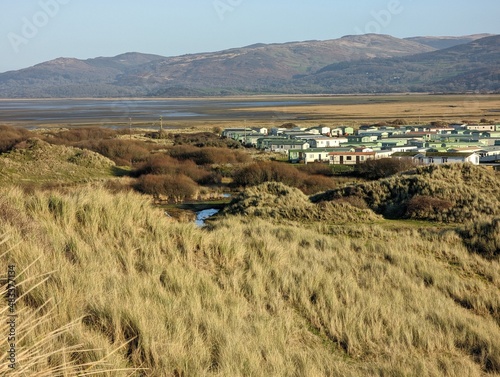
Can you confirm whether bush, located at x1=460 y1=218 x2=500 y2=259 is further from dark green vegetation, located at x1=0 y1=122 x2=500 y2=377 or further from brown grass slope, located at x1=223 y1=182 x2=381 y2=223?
brown grass slope, located at x1=223 y1=182 x2=381 y2=223

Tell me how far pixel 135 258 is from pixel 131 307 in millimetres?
2360

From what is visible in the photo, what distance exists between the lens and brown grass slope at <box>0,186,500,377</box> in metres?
5.84

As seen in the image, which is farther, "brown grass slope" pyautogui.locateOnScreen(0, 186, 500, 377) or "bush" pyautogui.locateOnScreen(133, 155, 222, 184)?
"bush" pyautogui.locateOnScreen(133, 155, 222, 184)

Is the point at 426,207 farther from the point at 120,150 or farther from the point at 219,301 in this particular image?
the point at 120,150

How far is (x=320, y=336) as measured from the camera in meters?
7.97

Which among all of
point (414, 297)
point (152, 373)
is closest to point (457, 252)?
point (414, 297)

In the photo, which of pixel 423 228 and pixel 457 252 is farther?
pixel 423 228

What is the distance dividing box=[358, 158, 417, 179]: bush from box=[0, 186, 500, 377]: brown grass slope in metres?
35.4

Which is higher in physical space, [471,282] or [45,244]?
[45,244]

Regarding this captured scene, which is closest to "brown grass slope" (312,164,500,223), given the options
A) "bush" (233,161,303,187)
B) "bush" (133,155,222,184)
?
"bush" (233,161,303,187)

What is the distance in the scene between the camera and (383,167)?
48.2m

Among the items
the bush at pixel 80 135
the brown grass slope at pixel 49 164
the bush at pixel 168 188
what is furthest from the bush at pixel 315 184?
the bush at pixel 80 135

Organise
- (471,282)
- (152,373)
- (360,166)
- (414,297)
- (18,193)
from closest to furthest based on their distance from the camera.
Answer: (152,373) → (414,297) → (18,193) → (471,282) → (360,166)

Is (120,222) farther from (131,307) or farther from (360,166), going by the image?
(360,166)
